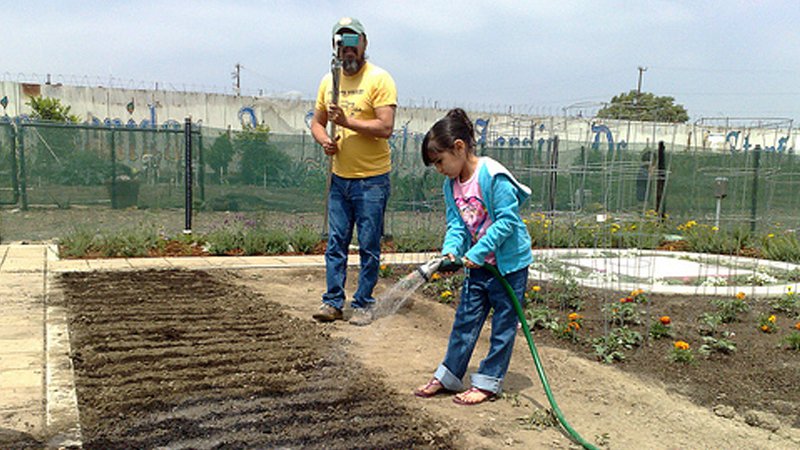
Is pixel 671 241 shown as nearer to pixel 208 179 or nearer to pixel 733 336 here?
pixel 733 336

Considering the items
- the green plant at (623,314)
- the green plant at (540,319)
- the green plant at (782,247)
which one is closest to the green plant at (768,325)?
the green plant at (623,314)

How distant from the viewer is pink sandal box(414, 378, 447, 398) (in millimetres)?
3459

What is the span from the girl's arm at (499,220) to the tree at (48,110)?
71.5ft

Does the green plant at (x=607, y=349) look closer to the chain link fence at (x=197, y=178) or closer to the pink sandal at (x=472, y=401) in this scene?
the pink sandal at (x=472, y=401)

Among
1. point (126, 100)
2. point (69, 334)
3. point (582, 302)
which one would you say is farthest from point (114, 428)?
point (126, 100)

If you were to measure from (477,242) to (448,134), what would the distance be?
1.85 feet

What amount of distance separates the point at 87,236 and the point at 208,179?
411cm

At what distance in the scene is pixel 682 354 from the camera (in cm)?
420

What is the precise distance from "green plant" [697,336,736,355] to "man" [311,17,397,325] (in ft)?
7.33

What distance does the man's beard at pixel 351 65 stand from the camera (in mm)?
4797

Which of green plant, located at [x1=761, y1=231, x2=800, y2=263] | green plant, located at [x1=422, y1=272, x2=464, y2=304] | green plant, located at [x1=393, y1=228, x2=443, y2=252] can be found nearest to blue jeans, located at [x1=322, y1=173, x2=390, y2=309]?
green plant, located at [x1=422, y1=272, x2=464, y2=304]

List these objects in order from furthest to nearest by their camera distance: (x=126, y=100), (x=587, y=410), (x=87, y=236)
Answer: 1. (x=126, y=100)
2. (x=87, y=236)
3. (x=587, y=410)

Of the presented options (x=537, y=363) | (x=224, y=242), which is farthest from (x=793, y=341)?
(x=224, y=242)

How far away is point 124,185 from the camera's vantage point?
11.9 metres
